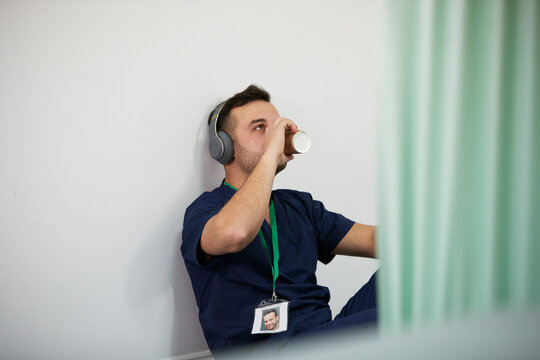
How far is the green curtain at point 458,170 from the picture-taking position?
0.34m

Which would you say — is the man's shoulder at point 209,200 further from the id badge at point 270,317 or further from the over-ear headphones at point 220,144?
the id badge at point 270,317

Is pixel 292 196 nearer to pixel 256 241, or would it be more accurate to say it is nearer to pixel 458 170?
pixel 256 241

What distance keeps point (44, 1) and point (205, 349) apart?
111 centimetres

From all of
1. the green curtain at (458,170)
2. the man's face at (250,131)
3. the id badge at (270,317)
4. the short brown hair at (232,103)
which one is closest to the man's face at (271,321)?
the id badge at (270,317)

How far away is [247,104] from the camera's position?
138 centimetres

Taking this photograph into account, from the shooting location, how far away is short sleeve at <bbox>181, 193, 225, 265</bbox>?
3.62ft

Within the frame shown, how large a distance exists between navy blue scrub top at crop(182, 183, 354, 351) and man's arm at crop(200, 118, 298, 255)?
60 mm

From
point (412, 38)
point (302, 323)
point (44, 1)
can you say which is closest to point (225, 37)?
point (44, 1)

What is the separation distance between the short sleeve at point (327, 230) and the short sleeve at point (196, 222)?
1.09 ft

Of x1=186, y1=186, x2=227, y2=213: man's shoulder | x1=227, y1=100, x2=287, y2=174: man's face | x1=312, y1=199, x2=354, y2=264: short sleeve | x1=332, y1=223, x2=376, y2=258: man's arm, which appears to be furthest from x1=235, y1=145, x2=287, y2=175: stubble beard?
x1=332, y1=223, x2=376, y2=258: man's arm

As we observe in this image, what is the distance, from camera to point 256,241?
1210mm

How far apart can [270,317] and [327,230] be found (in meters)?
0.36

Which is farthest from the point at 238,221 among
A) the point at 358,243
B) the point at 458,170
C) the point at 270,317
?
the point at 458,170

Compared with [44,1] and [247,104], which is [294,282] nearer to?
[247,104]
